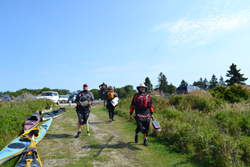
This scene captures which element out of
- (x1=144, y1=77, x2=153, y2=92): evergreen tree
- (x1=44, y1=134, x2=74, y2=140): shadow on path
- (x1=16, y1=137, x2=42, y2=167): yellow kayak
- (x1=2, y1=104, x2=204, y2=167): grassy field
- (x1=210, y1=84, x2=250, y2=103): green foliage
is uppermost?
(x1=144, y1=77, x2=153, y2=92): evergreen tree

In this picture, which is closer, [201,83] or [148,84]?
[148,84]

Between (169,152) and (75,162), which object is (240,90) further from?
(75,162)

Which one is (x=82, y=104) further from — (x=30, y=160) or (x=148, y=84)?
(x=148, y=84)

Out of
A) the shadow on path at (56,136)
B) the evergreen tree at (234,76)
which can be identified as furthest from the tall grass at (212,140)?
the evergreen tree at (234,76)

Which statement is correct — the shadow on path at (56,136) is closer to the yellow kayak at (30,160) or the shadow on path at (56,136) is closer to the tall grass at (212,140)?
the yellow kayak at (30,160)

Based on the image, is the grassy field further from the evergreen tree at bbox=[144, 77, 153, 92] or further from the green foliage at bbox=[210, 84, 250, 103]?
the evergreen tree at bbox=[144, 77, 153, 92]

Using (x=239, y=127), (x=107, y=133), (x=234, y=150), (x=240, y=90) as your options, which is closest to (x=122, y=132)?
(x=107, y=133)

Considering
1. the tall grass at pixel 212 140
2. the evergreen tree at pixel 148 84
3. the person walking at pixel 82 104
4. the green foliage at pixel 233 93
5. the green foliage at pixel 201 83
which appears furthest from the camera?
the green foliage at pixel 201 83

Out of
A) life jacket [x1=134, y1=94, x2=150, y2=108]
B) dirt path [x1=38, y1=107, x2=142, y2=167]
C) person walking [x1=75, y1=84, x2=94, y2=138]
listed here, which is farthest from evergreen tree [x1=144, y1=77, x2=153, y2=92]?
life jacket [x1=134, y1=94, x2=150, y2=108]

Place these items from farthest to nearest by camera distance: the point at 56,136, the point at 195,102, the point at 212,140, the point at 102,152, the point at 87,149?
the point at 195,102 → the point at 56,136 → the point at 87,149 → the point at 102,152 → the point at 212,140

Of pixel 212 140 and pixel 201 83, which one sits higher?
pixel 201 83

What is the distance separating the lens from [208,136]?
5.19 meters

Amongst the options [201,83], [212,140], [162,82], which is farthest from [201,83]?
[212,140]

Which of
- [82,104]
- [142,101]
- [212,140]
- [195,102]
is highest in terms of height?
[142,101]
